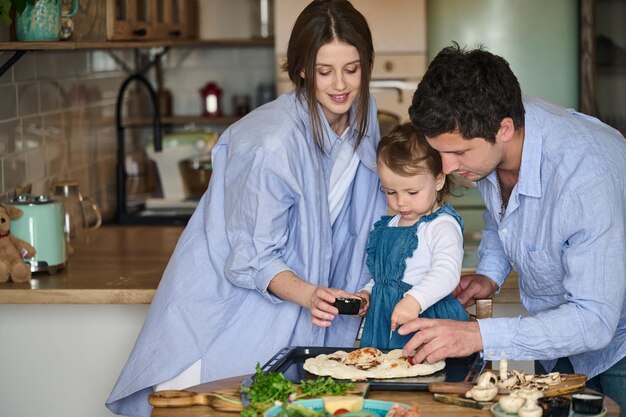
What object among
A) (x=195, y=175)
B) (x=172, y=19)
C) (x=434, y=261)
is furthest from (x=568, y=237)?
(x=172, y=19)

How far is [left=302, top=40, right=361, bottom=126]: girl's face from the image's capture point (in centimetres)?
235

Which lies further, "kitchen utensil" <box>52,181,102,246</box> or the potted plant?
"kitchen utensil" <box>52,181,102,246</box>

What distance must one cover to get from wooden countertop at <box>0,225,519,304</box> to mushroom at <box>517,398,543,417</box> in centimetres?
110

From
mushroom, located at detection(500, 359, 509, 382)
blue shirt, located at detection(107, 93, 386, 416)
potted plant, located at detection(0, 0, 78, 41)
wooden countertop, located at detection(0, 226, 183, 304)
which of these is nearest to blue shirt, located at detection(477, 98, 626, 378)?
mushroom, located at detection(500, 359, 509, 382)

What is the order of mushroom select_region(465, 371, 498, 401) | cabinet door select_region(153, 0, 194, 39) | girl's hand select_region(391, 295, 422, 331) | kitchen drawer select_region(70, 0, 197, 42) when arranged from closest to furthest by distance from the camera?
mushroom select_region(465, 371, 498, 401)
girl's hand select_region(391, 295, 422, 331)
kitchen drawer select_region(70, 0, 197, 42)
cabinet door select_region(153, 0, 194, 39)

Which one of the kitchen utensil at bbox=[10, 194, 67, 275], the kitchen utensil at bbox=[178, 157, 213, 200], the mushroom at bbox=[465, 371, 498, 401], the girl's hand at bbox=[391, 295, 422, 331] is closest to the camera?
the mushroom at bbox=[465, 371, 498, 401]

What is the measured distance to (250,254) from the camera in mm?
2355

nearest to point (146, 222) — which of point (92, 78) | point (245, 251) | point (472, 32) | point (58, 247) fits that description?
point (92, 78)

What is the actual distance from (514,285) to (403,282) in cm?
56

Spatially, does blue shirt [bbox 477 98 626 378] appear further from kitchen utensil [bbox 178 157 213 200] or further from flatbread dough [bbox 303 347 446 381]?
kitchen utensil [bbox 178 157 213 200]

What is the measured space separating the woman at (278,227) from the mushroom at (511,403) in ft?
1.81

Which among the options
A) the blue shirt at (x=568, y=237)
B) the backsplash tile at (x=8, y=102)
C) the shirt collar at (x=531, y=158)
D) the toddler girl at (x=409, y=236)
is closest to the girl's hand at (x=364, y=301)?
the toddler girl at (x=409, y=236)

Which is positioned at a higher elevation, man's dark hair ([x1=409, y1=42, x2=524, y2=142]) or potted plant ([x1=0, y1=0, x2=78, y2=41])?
potted plant ([x1=0, y1=0, x2=78, y2=41])

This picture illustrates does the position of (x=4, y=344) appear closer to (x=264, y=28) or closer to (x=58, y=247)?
(x=58, y=247)
